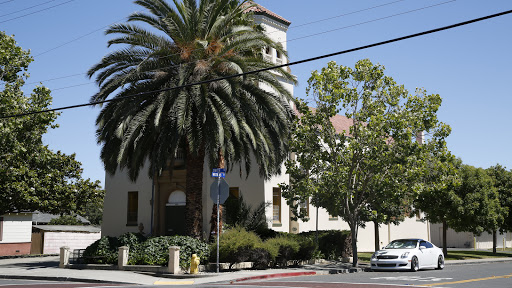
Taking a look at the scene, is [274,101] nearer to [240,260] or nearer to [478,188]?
[240,260]

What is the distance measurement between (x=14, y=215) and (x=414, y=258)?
95.7 ft

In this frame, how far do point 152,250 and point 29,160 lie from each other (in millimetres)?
12927

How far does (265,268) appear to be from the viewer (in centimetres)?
2242

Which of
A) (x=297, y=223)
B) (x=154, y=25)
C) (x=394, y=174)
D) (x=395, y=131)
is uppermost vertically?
(x=154, y=25)

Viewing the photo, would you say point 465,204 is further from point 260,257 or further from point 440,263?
point 260,257

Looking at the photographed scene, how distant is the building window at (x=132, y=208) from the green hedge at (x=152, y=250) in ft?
34.3

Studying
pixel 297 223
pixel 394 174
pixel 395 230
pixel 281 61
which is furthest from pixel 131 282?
pixel 395 230

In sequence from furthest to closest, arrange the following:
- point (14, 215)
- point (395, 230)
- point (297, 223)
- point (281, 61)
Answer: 1. point (395, 230)
2. point (14, 215)
3. point (281, 61)
4. point (297, 223)

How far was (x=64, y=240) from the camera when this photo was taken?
43625 mm

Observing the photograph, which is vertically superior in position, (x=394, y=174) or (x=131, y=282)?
(x=394, y=174)

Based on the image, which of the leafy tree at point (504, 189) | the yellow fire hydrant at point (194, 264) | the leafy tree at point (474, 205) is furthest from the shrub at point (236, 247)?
the leafy tree at point (504, 189)

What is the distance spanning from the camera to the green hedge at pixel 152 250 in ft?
71.4

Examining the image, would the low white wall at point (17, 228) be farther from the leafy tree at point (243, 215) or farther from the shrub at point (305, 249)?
the shrub at point (305, 249)

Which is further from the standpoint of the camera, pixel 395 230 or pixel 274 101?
pixel 395 230
